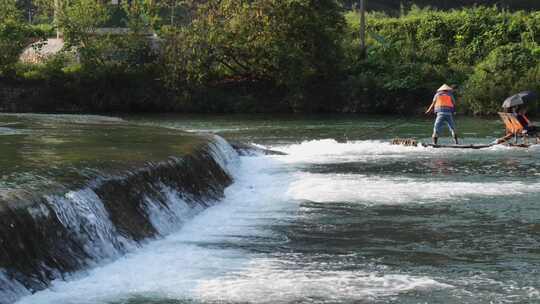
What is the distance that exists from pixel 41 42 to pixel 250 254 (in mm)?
47085

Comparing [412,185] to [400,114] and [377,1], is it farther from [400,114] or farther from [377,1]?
[377,1]

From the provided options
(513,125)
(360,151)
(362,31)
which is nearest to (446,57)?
(362,31)

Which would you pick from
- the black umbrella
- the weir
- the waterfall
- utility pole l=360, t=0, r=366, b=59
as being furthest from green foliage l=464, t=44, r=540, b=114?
the waterfall

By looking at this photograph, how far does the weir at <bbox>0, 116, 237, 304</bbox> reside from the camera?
11734mm

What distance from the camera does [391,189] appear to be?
820 inches

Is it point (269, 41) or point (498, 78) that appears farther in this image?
point (269, 41)

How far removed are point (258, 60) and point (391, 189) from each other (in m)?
31.3

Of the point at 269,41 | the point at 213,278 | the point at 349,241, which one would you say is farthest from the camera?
the point at 269,41

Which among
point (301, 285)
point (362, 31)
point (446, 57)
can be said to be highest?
point (362, 31)

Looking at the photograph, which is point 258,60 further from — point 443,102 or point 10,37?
point 443,102

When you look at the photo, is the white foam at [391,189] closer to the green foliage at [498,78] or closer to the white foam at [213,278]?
the white foam at [213,278]

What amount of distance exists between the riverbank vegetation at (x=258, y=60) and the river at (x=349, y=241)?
22374 mm

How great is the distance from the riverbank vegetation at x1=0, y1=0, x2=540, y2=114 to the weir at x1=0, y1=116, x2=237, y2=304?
93.5 ft

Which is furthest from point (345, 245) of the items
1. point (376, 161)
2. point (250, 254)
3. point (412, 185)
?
point (376, 161)
